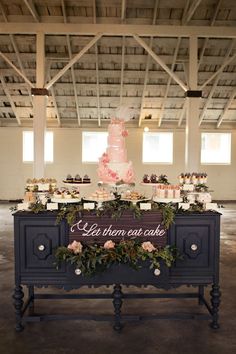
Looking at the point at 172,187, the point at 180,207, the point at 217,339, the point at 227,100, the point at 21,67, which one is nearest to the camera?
the point at 217,339

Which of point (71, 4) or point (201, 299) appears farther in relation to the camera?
point (71, 4)

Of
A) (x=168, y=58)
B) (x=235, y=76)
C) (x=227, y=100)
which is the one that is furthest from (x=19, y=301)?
(x=227, y=100)

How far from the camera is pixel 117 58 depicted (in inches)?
384

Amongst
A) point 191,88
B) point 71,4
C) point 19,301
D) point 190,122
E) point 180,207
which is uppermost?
point 71,4

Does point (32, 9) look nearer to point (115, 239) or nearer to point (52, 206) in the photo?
point (52, 206)

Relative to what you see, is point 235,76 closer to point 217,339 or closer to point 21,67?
point 21,67

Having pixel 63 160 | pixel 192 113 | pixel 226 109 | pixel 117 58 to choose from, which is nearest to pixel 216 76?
pixel 226 109

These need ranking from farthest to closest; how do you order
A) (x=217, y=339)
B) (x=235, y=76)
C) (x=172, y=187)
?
(x=235, y=76), (x=172, y=187), (x=217, y=339)

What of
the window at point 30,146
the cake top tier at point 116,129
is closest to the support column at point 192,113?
the cake top tier at point 116,129

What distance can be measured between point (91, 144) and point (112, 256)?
1045 centimetres

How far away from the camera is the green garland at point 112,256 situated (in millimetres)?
3176

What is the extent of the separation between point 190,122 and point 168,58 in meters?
2.63

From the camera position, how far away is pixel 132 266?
3.25 metres

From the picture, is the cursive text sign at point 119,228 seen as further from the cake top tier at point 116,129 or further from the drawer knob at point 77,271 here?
the cake top tier at point 116,129
